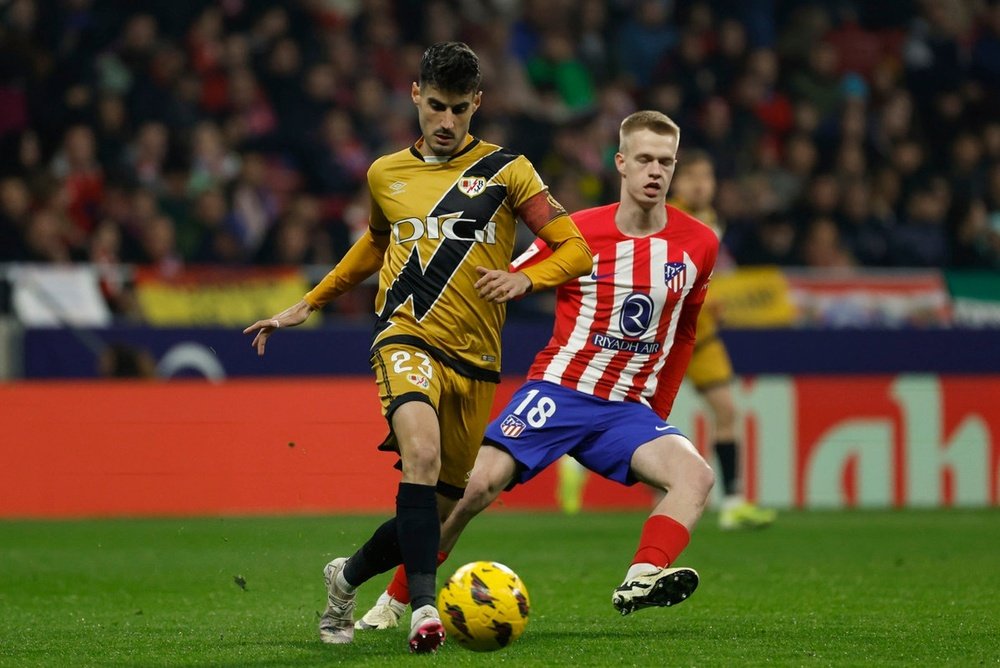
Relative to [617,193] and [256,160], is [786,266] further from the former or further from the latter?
[256,160]

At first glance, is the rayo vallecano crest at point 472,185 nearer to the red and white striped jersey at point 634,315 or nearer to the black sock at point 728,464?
the red and white striped jersey at point 634,315

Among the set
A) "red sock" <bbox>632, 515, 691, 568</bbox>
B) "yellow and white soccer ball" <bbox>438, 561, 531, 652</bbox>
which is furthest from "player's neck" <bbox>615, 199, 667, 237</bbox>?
"yellow and white soccer ball" <bbox>438, 561, 531, 652</bbox>

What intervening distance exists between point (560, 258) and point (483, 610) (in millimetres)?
1168

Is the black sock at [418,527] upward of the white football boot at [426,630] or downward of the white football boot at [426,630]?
upward

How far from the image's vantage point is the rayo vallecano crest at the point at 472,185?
18.5 feet

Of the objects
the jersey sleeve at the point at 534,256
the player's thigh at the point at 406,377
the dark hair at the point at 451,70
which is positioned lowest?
the player's thigh at the point at 406,377

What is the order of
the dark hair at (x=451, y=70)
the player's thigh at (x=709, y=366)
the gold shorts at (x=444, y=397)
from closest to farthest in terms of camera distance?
the gold shorts at (x=444, y=397)
the dark hair at (x=451, y=70)
the player's thigh at (x=709, y=366)

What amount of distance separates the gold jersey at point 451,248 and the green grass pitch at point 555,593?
3.37ft

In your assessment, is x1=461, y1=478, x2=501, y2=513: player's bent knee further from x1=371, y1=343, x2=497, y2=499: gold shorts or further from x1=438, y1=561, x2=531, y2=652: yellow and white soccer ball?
x1=438, y1=561, x2=531, y2=652: yellow and white soccer ball

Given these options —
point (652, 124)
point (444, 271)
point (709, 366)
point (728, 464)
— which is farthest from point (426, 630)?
point (728, 464)

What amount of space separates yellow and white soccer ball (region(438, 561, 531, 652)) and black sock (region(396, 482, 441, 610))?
0.33 ft

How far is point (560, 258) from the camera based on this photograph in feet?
18.1

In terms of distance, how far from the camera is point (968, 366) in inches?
562

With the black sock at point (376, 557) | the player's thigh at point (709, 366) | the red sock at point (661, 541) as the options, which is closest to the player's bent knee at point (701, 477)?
the red sock at point (661, 541)
